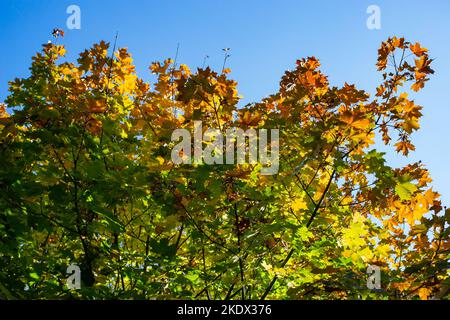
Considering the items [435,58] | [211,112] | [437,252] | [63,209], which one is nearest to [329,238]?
[437,252]

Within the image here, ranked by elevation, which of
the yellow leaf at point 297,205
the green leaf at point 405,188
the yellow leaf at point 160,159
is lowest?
the yellow leaf at point 297,205

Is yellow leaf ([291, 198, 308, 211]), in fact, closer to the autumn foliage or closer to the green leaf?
the autumn foliage

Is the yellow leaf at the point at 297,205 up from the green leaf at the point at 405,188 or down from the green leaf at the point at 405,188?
down

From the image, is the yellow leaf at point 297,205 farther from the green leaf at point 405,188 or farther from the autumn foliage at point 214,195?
the green leaf at point 405,188

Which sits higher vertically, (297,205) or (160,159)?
(160,159)

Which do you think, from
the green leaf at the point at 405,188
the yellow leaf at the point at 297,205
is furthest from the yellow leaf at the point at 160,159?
the green leaf at the point at 405,188

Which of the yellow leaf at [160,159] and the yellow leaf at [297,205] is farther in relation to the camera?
the yellow leaf at [297,205]

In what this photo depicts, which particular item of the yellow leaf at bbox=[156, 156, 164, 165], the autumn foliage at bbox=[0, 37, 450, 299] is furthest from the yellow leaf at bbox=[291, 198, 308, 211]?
the yellow leaf at bbox=[156, 156, 164, 165]

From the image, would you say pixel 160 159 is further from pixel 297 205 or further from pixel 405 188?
pixel 405 188

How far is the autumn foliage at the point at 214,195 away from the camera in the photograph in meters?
3.11

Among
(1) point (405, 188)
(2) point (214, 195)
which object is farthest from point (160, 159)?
(1) point (405, 188)

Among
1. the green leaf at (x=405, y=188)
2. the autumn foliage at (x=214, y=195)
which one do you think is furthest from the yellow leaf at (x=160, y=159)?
the green leaf at (x=405, y=188)

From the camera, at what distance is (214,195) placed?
3.10 meters

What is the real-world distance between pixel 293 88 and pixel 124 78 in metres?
2.16
